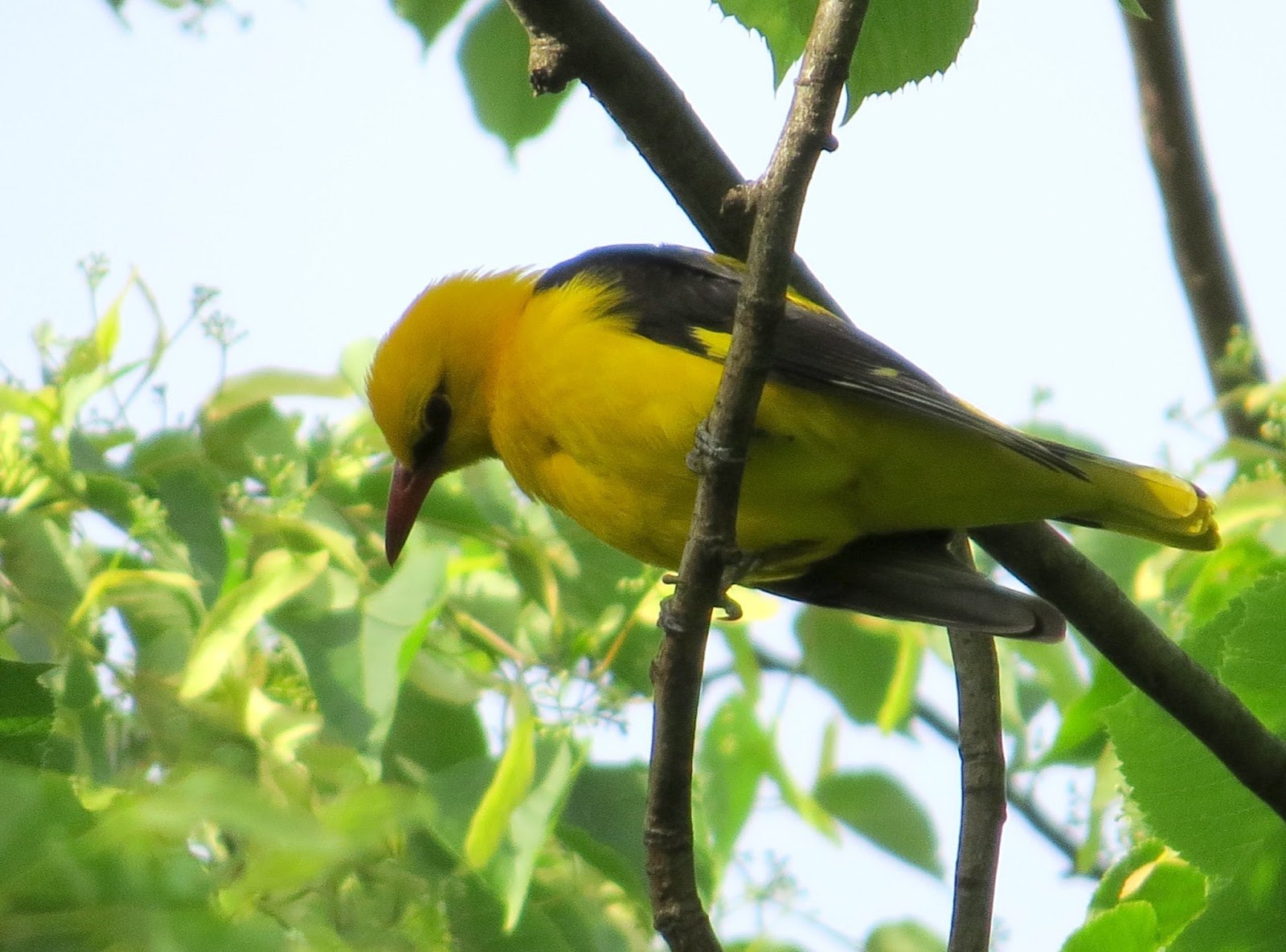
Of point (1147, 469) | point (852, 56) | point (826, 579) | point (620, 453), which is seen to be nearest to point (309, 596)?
point (620, 453)

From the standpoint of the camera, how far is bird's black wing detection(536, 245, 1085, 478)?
3170mm

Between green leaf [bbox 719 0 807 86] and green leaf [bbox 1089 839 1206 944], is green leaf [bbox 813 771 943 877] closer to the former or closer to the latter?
green leaf [bbox 1089 839 1206 944]

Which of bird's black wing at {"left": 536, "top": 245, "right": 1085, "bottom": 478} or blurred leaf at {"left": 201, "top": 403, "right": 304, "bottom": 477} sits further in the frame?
blurred leaf at {"left": 201, "top": 403, "right": 304, "bottom": 477}

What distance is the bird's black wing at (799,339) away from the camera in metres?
3.17

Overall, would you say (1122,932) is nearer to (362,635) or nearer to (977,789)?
(977,789)

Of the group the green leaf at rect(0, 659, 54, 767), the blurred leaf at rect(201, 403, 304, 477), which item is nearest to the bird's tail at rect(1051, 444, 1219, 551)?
the blurred leaf at rect(201, 403, 304, 477)

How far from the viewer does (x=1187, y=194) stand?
611cm

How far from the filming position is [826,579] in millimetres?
3684

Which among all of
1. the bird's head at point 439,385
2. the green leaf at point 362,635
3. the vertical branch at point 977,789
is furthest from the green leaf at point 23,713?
the bird's head at point 439,385

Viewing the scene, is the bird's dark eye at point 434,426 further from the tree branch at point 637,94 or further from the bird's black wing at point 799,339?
the tree branch at point 637,94

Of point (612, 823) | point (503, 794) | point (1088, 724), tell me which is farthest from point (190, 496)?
point (1088, 724)

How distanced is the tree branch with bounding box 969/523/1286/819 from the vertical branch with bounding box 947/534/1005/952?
0.29 m

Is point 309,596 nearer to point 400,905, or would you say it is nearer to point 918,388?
point 400,905

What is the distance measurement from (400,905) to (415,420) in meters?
1.38
